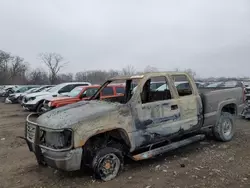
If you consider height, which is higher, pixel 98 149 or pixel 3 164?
pixel 98 149

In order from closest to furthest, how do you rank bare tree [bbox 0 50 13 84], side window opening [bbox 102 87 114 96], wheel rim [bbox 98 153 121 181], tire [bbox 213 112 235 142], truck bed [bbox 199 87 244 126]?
wheel rim [bbox 98 153 121 181]
truck bed [bbox 199 87 244 126]
tire [bbox 213 112 235 142]
side window opening [bbox 102 87 114 96]
bare tree [bbox 0 50 13 84]

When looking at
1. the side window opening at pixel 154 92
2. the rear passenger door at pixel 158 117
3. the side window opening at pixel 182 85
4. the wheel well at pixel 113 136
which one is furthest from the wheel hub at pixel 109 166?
the side window opening at pixel 182 85

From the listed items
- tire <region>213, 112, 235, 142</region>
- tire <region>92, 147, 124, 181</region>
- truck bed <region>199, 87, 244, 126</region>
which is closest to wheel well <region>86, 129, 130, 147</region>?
tire <region>92, 147, 124, 181</region>

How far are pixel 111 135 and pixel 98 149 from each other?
387 mm

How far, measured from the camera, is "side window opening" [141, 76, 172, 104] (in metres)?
5.48

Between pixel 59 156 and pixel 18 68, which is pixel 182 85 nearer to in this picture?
pixel 59 156

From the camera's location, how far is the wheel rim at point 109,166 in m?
4.30

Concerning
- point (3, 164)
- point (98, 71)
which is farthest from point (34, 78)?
point (3, 164)

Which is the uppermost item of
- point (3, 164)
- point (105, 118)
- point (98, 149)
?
point (105, 118)

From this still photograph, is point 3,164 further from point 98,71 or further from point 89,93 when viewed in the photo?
point 98,71

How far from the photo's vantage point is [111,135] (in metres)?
4.64

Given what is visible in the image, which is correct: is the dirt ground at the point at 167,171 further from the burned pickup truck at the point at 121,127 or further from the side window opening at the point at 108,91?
the side window opening at the point at 108,91

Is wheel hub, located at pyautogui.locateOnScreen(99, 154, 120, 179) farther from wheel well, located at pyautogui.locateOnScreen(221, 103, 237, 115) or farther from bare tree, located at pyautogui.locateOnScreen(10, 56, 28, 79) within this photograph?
bare tree, located at pyautogui.locateOnScreen(10, 56, 28, 79)

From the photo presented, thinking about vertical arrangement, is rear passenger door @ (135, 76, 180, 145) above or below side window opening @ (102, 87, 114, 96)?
below
